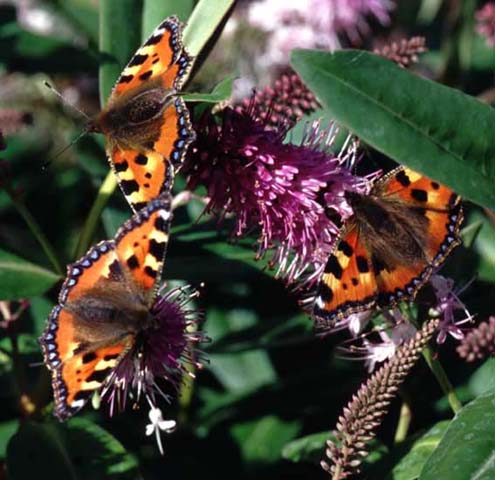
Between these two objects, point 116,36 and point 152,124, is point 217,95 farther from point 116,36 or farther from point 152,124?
point 116,36

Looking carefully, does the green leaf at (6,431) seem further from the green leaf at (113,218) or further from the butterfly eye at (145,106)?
the butterfly eye at (145,106)

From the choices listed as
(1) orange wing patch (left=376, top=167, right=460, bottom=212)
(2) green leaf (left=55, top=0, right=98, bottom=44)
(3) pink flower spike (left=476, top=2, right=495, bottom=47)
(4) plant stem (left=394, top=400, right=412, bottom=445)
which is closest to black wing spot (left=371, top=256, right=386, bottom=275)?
(1) orange wing patch (left=376, top=167, right=460, bottom=212)

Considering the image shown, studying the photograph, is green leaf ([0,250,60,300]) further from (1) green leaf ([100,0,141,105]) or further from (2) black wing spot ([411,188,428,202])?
(2) black wing spot ([411,188,428,202])

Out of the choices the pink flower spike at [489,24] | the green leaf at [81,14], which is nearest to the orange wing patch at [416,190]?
the pink flower spike at [489,24]

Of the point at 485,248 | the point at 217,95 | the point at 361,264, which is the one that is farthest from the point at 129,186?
the point at 485,248

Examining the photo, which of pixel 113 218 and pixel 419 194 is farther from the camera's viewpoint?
pixel 113 218

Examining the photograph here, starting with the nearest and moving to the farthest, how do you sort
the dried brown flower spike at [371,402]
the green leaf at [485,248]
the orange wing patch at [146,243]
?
1. the dried brown flower spike at [371,402]
2. the orange wing patch at [146,243]
3. the green leaf at [485,248]
